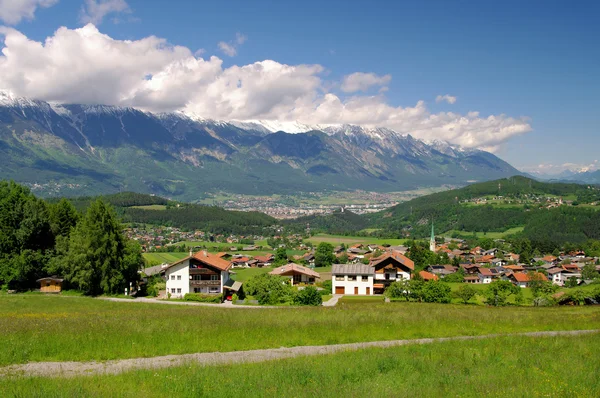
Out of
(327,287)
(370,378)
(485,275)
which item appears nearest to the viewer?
(370,378)

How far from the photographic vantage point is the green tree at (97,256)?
147 feet

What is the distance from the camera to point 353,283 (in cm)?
5881

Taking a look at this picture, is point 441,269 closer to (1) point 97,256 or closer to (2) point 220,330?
(1) point 97,256

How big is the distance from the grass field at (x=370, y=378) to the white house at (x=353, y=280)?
4354 centimetres

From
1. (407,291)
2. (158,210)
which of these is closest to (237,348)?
(407,291)

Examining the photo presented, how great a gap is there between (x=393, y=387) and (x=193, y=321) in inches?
487

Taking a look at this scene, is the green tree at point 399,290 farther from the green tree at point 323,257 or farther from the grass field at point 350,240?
the grass field at point 350,240

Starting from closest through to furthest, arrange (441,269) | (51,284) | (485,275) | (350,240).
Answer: (51,284), (441,269), (485,275), (350,240)

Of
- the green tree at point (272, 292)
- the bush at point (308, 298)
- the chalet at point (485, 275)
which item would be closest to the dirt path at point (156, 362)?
the bush at point (308, 298)

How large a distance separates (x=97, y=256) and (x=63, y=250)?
5.77 meters

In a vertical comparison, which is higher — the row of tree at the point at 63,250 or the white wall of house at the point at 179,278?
the row of tree at the point at 63,250

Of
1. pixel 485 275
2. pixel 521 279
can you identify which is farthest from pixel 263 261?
pixel 521 279

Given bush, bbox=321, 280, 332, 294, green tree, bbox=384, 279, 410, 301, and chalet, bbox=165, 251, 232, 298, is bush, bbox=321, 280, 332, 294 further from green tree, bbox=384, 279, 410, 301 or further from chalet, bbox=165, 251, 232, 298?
chalet, bbox=165, 251, 232, 298

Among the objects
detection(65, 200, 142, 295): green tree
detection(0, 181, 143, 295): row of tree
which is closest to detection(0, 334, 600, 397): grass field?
detection(65, 200, 142, 295): green tree
